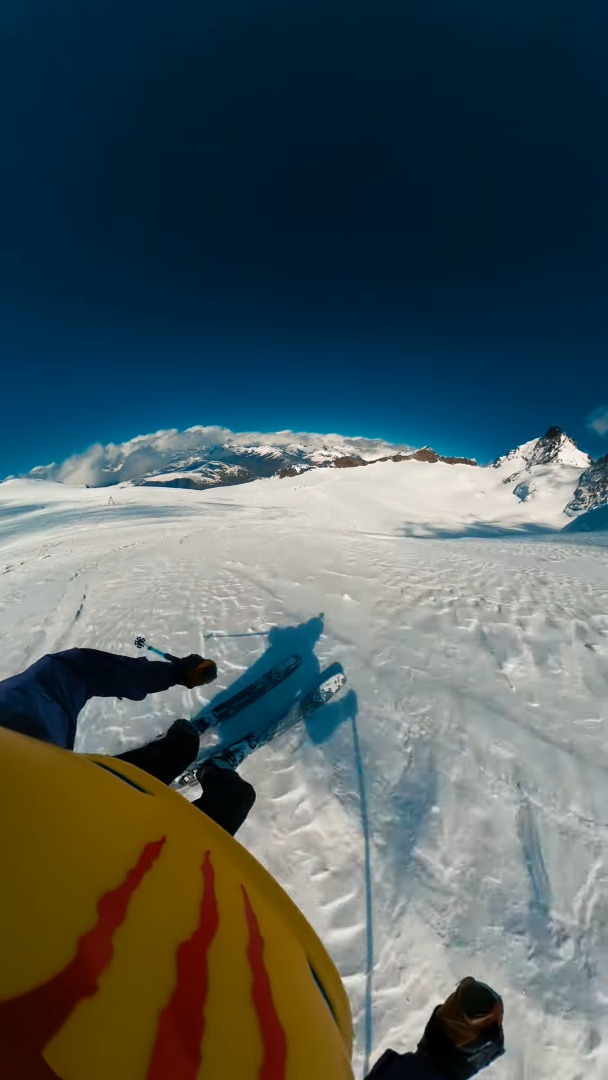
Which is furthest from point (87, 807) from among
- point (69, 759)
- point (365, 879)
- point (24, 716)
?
point (365, 879)

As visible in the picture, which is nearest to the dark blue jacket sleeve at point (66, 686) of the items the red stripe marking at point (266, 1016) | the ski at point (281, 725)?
the ski at point (281, 725)

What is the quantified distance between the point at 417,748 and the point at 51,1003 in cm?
385

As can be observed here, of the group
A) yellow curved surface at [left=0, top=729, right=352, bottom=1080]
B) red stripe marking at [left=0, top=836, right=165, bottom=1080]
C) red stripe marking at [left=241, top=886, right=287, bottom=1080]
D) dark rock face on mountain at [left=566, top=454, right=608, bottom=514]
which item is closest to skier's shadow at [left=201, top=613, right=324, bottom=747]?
yellow curved surface at [left=0, top=729, right=352, bottom=1080]

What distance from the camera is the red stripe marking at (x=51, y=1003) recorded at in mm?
877

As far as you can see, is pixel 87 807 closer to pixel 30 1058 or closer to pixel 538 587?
pixel 30 1058

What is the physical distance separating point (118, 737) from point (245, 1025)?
3.96 m

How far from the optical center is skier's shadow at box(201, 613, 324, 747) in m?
4.80

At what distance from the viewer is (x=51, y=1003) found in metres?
1.00

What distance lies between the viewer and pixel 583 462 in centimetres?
11812

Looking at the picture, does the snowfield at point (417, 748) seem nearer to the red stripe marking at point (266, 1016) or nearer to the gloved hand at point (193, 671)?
the gloved hand at point (193, 671)

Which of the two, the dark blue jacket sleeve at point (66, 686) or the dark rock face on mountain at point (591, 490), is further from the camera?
the dark rock face on mountain at point (591, 490)

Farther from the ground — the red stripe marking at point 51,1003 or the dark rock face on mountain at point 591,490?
the dark rock face on mountain at point 591,490

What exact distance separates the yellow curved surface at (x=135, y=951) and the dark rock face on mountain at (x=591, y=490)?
281ft

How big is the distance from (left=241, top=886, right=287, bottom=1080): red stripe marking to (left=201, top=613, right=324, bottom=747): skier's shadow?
3161 millimetres
